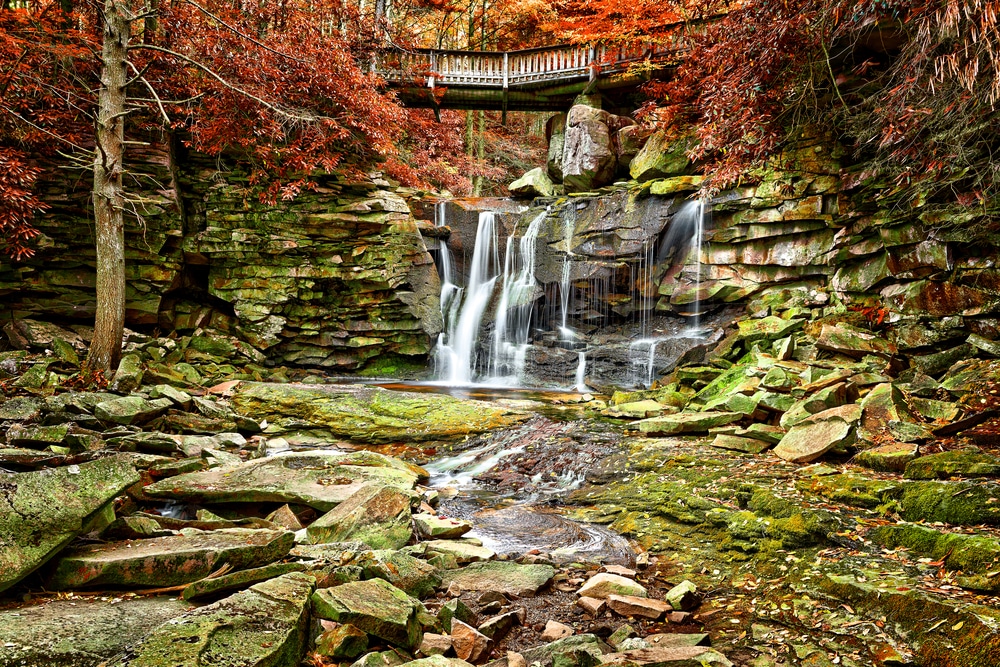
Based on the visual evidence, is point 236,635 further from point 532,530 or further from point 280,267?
point 280,267

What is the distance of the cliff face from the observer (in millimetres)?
10773

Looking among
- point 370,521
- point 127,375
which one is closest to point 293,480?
point 370,521

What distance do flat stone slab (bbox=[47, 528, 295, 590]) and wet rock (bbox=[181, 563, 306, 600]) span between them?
0.56 feet

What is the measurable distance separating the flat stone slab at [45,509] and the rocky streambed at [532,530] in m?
0.01

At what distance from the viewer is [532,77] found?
17.3 metres

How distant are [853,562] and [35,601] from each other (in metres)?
4.29

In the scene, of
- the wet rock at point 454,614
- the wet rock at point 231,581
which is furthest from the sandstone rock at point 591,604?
the wet rock at point 231,581

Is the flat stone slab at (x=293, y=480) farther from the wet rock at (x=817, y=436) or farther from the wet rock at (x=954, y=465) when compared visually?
the wet rock at (x=954, y=465)

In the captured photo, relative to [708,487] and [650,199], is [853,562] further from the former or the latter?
[650,199]

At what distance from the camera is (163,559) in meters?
2.96

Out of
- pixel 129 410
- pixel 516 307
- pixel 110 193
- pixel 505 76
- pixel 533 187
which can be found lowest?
pixel 129 410

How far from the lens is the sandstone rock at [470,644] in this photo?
8.82 feet

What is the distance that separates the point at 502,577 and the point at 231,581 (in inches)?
65.3

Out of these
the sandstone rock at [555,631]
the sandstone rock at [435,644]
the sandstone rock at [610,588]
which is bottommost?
the sandstone rock at [555,631]
